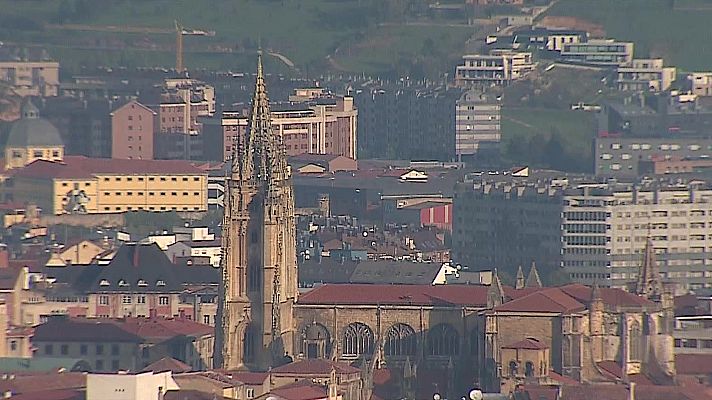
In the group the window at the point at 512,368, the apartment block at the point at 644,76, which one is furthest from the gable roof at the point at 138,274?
the apartment block at the point at 644,76

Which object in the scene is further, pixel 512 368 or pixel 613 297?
pixel 613 297

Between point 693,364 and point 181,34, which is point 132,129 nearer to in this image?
point 181,34

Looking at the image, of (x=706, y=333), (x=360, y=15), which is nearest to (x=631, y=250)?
(x=706, y=333)

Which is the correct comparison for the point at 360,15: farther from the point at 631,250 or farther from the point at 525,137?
the point at 631,250

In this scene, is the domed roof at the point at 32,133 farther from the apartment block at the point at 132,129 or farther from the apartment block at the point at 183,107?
the apartment block at the point at 183,107

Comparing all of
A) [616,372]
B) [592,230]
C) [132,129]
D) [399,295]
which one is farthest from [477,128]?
[616,372]
